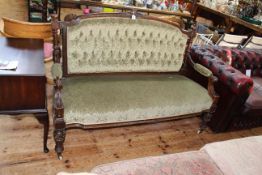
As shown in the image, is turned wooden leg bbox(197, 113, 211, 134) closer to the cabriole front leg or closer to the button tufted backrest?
the button tufted backrest

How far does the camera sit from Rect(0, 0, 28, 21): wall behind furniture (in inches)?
194

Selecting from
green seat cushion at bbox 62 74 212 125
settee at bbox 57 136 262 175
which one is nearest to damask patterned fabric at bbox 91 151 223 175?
settee at bbox 57 136 262 175

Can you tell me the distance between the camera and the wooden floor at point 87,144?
1940mm

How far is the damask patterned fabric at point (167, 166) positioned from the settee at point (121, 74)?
64 centimetres

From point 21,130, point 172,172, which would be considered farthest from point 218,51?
point 21,130

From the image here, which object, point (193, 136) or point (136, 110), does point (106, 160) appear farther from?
point (193, 136)

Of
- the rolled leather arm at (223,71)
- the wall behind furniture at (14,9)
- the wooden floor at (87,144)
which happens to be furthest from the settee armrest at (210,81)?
the wall behind furniture at (14,9)

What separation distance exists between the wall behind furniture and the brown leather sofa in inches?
148

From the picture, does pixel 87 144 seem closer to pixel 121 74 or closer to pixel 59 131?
pixel 59 131

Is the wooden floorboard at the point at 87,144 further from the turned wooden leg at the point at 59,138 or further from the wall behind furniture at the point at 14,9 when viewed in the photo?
the wall behind furniture at the point at 14,9

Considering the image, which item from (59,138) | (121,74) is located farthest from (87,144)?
(121,74)

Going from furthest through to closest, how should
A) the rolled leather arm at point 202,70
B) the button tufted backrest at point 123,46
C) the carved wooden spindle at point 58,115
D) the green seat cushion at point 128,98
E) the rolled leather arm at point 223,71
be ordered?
the rolled leather arm at point 202,70 < the rolled leather arm at point 223,71 < the button tufted backrest at point 123,46 < the green seat cushion at point 128,98 < the carved wooden spindle at point 58,115

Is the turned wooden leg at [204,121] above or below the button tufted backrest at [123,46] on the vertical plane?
below

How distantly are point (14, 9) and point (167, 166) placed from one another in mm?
5112
